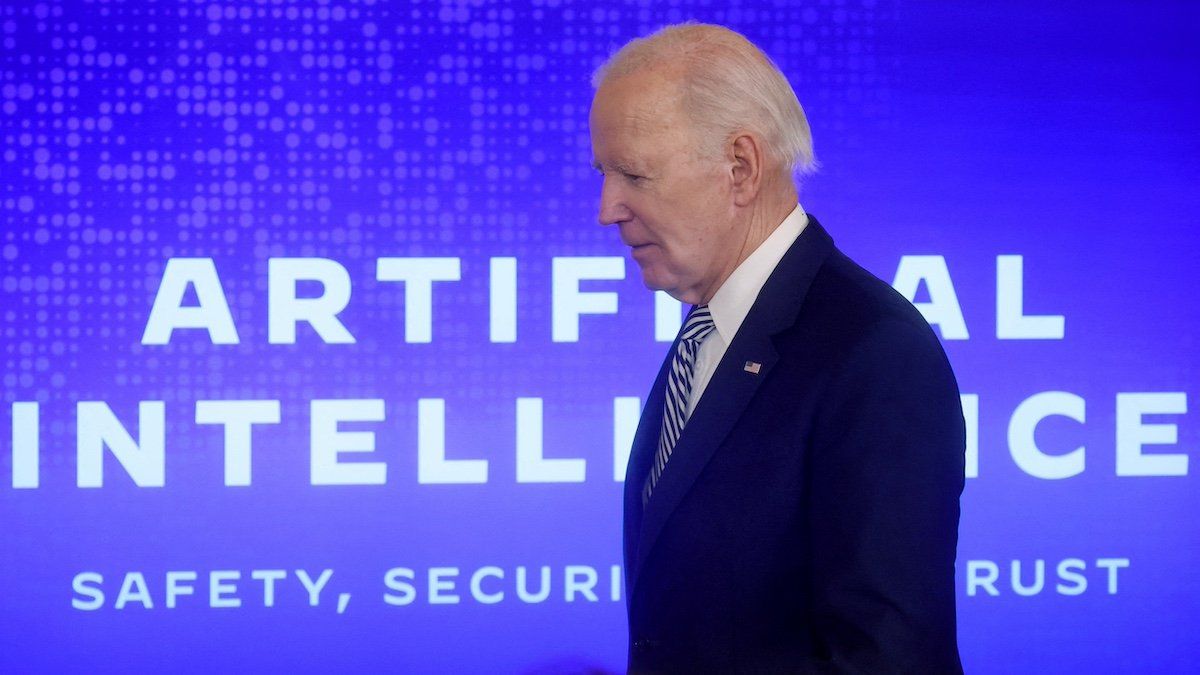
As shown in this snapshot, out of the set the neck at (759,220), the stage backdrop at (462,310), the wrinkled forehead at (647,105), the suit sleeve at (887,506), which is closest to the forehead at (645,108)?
the wrinkled forehead at (647,105)

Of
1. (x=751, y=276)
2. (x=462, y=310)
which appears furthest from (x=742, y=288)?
(x=462, y=310)

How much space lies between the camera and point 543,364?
304 centimetres

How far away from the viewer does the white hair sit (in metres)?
1.28

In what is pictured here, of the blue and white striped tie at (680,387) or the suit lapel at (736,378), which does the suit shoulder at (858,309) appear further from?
the blue and white striped tie at (680,387)

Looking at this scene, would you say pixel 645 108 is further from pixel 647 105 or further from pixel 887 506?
pixel 887 506

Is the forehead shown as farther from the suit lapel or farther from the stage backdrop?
the stage backdrop

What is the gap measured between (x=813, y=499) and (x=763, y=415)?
110 mm

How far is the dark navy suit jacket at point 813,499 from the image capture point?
1081 mm

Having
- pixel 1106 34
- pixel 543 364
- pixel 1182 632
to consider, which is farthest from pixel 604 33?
pixel 1182 632

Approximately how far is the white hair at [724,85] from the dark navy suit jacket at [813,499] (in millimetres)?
139

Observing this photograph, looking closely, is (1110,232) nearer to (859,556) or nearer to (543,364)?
(543,364)

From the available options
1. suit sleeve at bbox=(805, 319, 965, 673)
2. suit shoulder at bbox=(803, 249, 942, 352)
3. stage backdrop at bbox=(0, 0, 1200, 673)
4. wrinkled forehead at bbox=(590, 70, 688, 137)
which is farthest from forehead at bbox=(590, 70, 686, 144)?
stage backdrop at bbox=(0, 0, 1200, 673)

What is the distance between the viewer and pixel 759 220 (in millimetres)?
1348

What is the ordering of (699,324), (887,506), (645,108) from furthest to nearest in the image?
1. (699,324)
2. (645,108)
3. (887,506)
